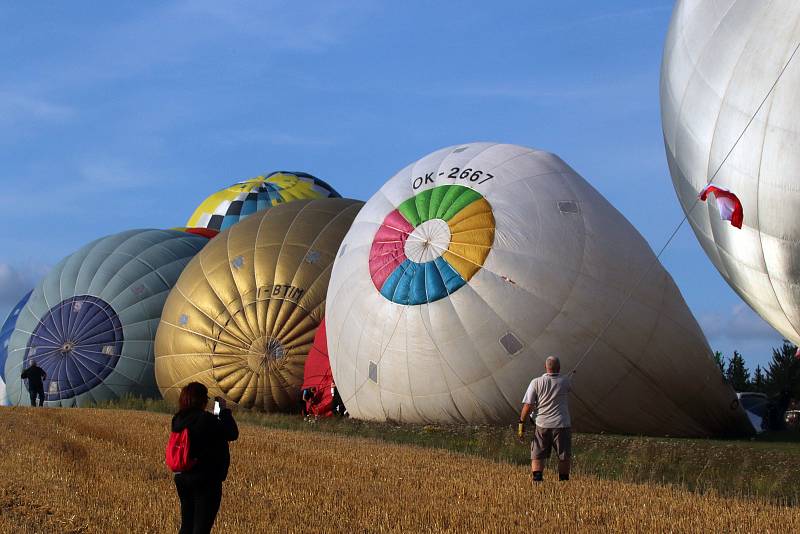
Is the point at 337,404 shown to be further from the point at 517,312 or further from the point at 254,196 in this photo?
the point at 254,196

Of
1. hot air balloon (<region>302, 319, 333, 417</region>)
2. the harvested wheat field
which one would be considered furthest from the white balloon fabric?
the harvested wheat field

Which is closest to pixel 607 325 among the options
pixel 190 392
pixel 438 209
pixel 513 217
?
pixel 513 217

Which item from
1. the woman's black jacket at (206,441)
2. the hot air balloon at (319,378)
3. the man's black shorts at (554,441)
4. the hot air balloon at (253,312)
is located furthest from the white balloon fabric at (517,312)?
the woman's black jacket at (206,441)

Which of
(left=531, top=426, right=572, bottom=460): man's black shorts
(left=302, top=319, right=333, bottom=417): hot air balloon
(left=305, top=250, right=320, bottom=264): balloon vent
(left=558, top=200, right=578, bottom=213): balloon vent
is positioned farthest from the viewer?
(left=305, top=250, right=320, bottom=264): balloon vent

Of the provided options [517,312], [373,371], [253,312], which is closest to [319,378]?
[253,312]

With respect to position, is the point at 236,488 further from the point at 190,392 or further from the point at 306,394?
the point at 306,394

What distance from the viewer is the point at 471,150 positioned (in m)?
19.3

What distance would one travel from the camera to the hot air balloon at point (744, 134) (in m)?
11.8

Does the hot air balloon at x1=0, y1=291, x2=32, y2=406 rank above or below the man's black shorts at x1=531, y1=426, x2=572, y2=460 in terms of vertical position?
above

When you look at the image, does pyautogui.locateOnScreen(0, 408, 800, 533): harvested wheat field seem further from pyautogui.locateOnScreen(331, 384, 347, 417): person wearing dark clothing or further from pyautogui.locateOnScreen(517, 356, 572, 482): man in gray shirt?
pyautogui.locateOnScreen(331, 384, 347, 417): person wearing dark clothing

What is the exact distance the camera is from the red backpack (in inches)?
269

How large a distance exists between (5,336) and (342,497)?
26.0m

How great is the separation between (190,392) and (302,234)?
17.5 metres

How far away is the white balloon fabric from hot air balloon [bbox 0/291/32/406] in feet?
53.8
